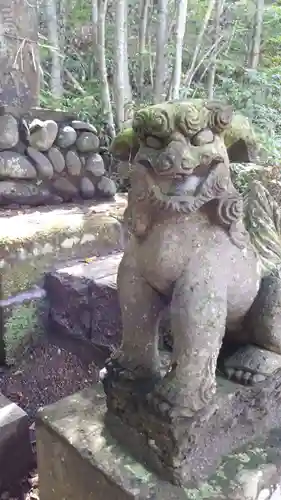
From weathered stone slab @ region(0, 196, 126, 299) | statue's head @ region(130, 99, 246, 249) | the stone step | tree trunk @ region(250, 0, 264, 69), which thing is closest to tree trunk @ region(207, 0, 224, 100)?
tree trunk @ region(250, 0, 264, 69)

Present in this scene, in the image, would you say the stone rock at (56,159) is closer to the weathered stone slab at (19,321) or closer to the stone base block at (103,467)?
the weathered stone slab at (19,321)

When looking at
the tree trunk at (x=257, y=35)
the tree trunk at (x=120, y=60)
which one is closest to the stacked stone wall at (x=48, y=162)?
the tree trunk at (x=120, y=60)

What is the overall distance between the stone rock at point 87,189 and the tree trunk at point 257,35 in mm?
4176

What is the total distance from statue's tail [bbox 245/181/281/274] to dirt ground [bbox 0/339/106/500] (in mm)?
1400

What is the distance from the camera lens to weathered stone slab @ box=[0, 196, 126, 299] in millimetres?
2512

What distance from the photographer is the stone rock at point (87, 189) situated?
11.4 ft

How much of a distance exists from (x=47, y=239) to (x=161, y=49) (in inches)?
107

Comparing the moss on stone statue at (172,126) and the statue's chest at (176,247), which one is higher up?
the moss on stone statue at (172,126)

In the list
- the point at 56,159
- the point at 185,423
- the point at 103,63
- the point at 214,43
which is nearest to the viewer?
the point at 185,423

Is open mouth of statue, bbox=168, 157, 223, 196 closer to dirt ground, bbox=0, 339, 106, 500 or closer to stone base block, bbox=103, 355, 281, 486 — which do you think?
stone base block, bbox=103, 355, 281, 486

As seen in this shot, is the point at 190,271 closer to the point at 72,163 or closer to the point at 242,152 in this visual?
the point at 242,152

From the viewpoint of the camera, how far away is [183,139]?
3.16 ft

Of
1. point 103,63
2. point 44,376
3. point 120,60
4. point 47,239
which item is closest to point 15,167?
point 47,239

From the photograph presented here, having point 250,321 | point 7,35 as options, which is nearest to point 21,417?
point 250,321
